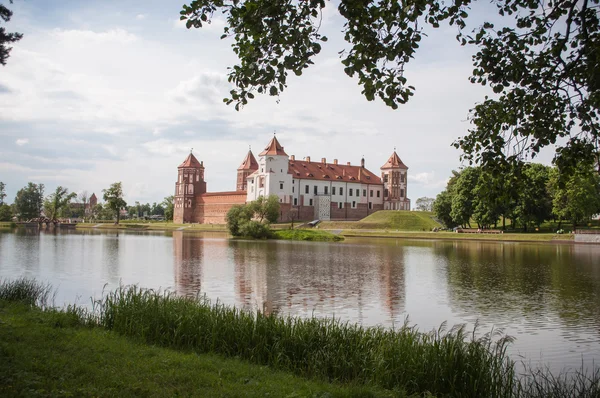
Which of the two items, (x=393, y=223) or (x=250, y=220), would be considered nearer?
(x=250, y=220)

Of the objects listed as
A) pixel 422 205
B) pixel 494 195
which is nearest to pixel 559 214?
pixel 494 195

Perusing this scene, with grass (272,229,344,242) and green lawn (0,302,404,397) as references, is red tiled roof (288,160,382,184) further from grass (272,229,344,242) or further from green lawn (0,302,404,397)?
green lawn (0,302,404,397)

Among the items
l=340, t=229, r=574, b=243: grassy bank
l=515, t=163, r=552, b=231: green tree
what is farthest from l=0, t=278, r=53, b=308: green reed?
l=515, t=163, r=552, b=231: green tree

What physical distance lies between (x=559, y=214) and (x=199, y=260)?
36386 millimetres

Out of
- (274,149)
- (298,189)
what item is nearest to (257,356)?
(274,149)

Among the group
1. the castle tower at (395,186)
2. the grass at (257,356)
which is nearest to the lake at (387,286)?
the grass at (257,356)

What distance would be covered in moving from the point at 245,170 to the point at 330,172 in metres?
13.6

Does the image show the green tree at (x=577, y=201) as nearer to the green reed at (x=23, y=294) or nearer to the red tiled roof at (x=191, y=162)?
the green reed at (x=23, y=294)

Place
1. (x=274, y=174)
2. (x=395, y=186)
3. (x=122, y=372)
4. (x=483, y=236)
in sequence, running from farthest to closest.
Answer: (x=395, y=186) → (x=274, y=174) → (x=483, y=236) → (x=122, y=372)

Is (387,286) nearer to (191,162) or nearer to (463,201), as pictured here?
(463,201)

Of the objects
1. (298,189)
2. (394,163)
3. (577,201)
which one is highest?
(394,163)

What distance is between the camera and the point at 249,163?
85.4 m

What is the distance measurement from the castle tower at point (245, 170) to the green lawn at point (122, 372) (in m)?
77.6

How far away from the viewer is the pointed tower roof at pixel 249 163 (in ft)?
279
